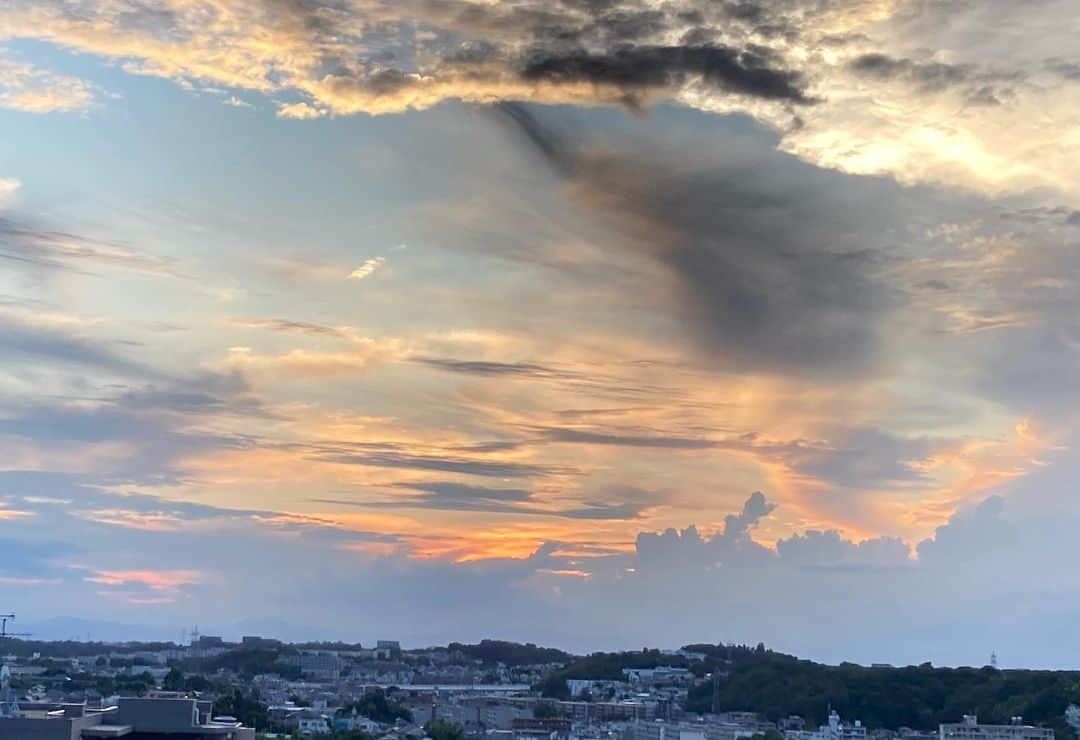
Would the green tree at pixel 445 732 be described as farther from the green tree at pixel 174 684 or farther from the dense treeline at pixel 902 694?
the dense treeline at pixel 902 694

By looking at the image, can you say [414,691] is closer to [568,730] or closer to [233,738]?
[568,730]

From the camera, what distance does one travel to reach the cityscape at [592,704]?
113 feet

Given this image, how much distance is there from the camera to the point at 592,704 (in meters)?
95.6

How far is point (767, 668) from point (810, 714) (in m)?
14.7

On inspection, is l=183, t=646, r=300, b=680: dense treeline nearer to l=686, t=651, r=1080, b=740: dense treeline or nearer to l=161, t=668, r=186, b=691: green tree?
l=161, t=668, r=186, b=691: green tree

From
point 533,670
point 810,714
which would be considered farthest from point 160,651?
point 810,714

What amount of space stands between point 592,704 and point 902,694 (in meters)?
20.5

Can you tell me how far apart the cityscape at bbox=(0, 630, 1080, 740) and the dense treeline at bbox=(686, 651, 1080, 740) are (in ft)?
0.40

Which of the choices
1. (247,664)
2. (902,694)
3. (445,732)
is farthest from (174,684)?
(247,664)

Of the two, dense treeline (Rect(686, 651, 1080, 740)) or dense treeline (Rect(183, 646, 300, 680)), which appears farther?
dense treeline (Rect(183, 646, 300, 680))

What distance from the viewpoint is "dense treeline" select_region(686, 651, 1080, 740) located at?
7664 centimetres

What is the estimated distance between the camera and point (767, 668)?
4026 inches

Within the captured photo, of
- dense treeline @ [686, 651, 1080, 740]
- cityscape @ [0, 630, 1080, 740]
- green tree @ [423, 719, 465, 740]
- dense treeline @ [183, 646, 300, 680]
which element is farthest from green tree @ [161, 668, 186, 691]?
dense treeline @ [183, 646, 300, 680]

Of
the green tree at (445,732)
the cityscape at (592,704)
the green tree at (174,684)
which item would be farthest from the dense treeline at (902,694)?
the green tree at (174,684)
